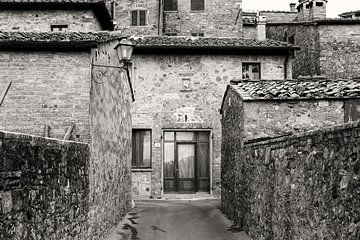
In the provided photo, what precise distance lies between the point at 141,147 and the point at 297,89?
9.29 metres

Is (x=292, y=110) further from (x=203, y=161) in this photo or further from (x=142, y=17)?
(x=142, y=17)

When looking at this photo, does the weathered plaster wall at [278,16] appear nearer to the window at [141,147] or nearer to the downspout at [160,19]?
the downspout at [160,19]

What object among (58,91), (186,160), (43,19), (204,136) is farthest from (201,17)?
(58,91)

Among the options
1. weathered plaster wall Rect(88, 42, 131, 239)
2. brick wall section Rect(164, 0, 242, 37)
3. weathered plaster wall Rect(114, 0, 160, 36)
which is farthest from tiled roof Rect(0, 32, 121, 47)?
brick wall section Rect(164, 0, 242, 37)

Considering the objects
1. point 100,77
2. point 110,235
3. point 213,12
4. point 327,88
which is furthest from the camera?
point 213,12

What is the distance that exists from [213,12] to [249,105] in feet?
55.1

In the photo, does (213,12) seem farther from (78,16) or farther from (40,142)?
(40,142)

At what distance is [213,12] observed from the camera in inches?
1032

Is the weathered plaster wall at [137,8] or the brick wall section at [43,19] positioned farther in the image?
the weathered plaster wall at [137,8]

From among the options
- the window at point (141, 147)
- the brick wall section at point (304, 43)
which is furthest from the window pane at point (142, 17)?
the window at point (141, 147)

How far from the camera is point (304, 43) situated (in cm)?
2569

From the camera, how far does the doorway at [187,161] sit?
63.1 feet

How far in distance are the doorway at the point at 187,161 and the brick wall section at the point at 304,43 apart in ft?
29.3

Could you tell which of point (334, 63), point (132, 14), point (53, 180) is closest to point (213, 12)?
point (132, 14)
